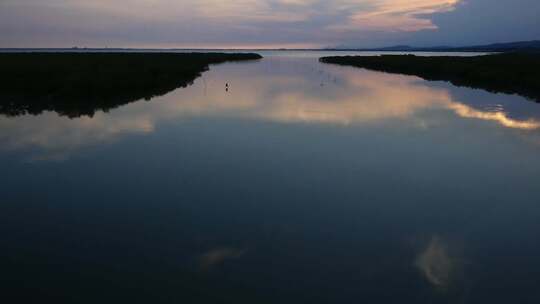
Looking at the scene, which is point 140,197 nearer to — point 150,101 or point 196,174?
point 196,174

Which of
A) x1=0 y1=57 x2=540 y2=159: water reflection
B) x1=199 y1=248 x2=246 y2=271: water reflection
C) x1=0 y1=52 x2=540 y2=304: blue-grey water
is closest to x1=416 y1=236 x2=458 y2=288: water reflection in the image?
x1=0 y1=52 x2=540 y2=304: blue-grey water

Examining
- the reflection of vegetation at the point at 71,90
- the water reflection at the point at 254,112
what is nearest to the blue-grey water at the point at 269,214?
the water reflection at the point at 254,112

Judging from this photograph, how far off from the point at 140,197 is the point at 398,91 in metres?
28.5

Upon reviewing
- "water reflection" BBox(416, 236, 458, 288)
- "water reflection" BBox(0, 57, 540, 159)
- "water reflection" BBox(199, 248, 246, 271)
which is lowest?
"water reflection" BBox(0, 57, 540, 159)

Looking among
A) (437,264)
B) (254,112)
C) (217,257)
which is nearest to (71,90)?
(254,112)

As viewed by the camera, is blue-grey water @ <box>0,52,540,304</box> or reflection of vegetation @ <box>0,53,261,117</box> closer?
blue-grey water @ <box>0,52,540,304</box>

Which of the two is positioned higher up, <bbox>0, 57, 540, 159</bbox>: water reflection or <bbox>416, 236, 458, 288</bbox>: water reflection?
<bbox>416, 236, 458, 288</bbox>: water reflection

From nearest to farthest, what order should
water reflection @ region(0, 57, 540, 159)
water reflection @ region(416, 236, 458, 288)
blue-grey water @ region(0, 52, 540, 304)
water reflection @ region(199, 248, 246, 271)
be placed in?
1. blue-grey water @ region(0, 52, 540, 304)
2. water reflection @ region(416, 236, 458, 288)
3. water reflection @ region(199, 248, 246, 271)
4. water reflection @ region(0, 57, 540, 159)

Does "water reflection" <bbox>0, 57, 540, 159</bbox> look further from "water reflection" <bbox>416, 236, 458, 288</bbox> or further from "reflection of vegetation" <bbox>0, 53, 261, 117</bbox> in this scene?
"water reflection" <bbox>416, 236, 458, 288</bbox>

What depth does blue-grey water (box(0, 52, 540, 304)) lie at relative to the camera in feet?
19.4

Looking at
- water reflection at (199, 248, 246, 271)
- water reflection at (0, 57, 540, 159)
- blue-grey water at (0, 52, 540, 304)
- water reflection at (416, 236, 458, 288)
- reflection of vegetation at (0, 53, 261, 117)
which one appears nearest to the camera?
blue-grey water at (0, 52, 540, 304)

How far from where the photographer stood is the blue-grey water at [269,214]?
5910 mm

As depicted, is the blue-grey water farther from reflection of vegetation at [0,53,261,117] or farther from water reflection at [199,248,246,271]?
reflection of vegetation at [0,53,261,117]

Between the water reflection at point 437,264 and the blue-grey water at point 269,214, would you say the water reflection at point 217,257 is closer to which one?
the blue-grey water at point 269,214
